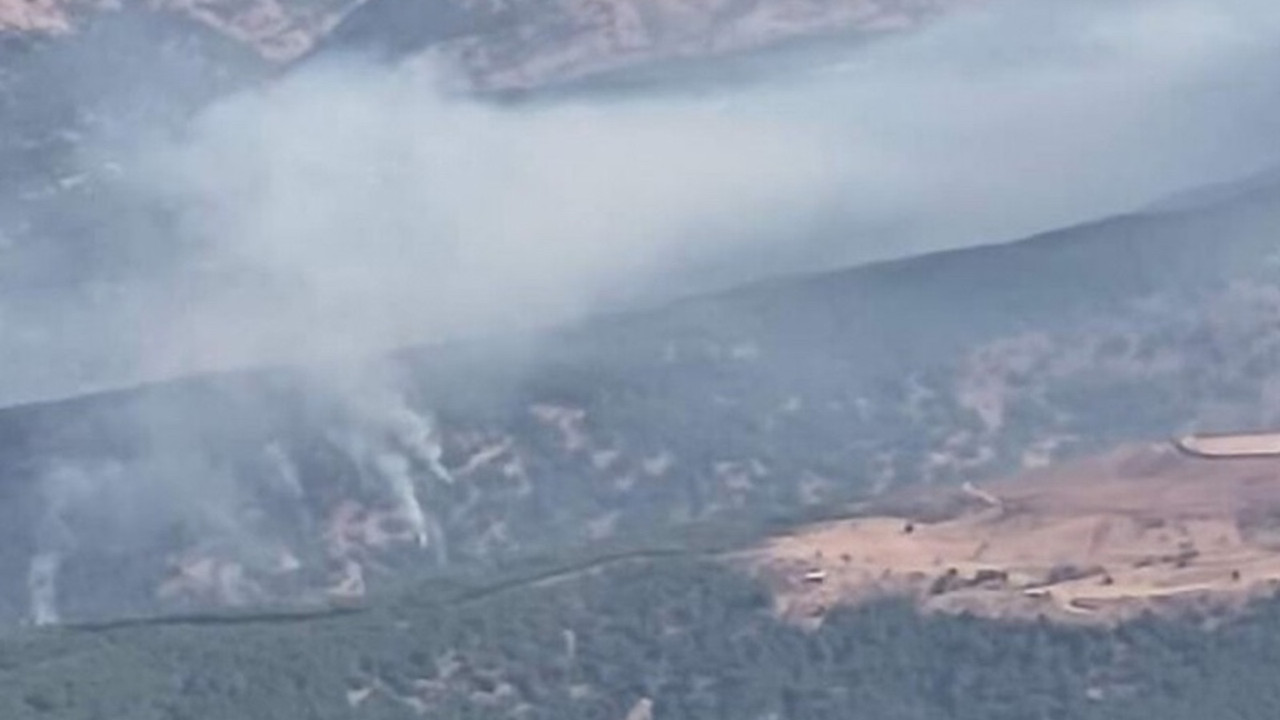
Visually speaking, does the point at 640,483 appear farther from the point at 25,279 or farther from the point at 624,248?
the point at 25,279

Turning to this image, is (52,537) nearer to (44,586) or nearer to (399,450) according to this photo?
(44,586)

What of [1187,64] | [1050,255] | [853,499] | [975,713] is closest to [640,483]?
[853,499]

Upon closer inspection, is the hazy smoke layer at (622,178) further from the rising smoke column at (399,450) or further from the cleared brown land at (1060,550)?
the cleared brown land at (1060,550)

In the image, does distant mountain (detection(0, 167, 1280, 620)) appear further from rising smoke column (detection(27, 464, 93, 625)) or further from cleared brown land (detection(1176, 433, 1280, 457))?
cleared brown land (detection(1176, 433, 1280, 457))

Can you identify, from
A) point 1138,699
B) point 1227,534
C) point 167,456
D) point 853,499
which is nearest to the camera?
point 1138,699

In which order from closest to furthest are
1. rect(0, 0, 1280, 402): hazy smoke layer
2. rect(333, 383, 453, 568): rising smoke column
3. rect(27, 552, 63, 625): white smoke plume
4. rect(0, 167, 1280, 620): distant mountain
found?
rect(27, 552, 63, 625): white smoke plume
rect(0, 167, 1280, 620): distant mountain
rect(333, 383, 453, 568): rising smoke column
rect(0, 0, 1280, 402): hazy smoke layer

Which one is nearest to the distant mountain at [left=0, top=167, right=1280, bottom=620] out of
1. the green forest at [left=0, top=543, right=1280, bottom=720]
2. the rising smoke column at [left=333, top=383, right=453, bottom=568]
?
the rising smoke column at [left=333, top=383, right=453, bottom=568]
